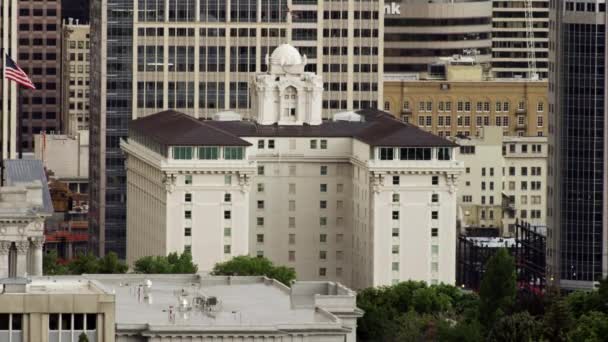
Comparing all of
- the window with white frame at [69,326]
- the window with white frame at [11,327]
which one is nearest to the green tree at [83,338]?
the window with white frame at [69,326]

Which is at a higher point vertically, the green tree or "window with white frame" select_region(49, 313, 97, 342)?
"window with white frame" select_region(49, 313, 97, 342)

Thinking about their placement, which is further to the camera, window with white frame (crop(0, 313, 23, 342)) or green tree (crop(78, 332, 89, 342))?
window with white frame (crop(0, 313, 23, 342))

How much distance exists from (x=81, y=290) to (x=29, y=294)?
4338 mm

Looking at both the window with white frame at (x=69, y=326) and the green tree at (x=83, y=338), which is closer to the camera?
the green tree at (x=83, y=338)

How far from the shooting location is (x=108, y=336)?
19238 centimetres

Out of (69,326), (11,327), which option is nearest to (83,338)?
(69,326)

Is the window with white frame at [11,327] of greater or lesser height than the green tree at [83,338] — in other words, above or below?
above

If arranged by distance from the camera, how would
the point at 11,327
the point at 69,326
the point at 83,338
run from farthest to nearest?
the point at 69,326 < the point at 11,327 < the point at 83,338

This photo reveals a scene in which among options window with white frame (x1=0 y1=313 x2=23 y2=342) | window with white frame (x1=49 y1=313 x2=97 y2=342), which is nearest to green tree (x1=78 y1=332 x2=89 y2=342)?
window with white frame (x1=49 y1=313 x2=97 y2=342)

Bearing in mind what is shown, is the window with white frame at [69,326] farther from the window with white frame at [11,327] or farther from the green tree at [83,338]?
the window with white frame at [11,327]

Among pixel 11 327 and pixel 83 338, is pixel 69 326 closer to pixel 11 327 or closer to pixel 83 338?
pixel 83 338

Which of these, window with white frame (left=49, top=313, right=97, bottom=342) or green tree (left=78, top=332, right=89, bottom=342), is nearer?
green tree (left=78, top=332, right=89, bottom=342)

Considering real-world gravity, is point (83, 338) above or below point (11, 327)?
below

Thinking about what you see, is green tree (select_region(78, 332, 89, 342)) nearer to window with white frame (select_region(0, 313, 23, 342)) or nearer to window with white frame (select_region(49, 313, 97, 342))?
window with white frame (select_region(49, 313, 97, 342))
